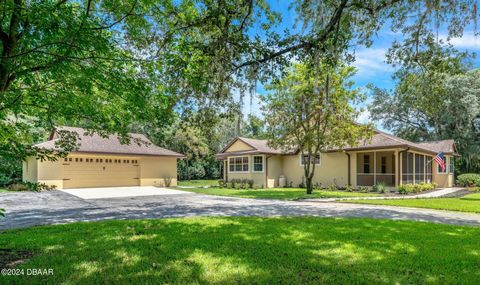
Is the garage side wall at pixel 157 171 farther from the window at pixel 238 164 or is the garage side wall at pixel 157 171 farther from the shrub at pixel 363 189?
the shrub at pixel 363 189

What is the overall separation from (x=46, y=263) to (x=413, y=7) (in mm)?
8976

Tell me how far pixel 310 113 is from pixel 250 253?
473 inches

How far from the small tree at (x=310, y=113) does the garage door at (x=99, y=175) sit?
12560mm

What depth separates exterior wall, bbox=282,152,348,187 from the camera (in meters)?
21.0

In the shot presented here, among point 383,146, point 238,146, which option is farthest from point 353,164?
point 238,146

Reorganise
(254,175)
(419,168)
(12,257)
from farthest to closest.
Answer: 1. (254,175)
2. (419,168)
3. (12,257)

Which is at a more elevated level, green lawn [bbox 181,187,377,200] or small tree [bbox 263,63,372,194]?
small tree [bbox 263,63,372,194]

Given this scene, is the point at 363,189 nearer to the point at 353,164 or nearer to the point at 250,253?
the point at 353,164

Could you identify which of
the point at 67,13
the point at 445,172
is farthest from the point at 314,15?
the point at 445,172

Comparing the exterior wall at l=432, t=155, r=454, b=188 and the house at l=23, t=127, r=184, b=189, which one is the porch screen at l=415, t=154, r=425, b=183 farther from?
the house at l=23, t=127, r=184, b=189

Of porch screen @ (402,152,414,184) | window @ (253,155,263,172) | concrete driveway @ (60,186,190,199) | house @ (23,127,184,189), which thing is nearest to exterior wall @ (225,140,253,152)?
window @ (253,155,263,172)

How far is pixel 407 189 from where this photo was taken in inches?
682

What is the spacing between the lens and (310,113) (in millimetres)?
15945

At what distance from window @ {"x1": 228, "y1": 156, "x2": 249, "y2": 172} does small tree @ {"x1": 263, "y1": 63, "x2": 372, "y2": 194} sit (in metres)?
7.97
